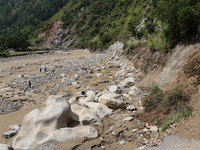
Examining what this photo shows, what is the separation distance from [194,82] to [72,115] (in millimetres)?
6229

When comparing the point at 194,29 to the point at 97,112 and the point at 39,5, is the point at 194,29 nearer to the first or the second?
the point at 97,112

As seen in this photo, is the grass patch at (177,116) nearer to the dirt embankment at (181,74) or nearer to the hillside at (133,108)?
the hillside at (133,108)

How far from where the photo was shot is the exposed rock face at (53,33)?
373 ft

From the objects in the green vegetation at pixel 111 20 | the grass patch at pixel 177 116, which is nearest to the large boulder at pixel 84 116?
the grass patch at pixel 177 116

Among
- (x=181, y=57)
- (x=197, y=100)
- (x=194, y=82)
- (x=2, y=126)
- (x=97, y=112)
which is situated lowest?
(x=2, y=126)

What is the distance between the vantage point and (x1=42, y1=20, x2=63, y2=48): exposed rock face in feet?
373

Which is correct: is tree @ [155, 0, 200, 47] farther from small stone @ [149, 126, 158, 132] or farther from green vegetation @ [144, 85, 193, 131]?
small stone @ [149, 126, 158, 132]

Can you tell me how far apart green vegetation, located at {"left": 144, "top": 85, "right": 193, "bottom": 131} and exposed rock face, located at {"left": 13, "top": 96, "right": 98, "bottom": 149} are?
295 cm

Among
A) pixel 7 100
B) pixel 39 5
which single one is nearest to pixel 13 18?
pixel 39 5

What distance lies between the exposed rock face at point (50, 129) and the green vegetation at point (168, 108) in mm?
2954

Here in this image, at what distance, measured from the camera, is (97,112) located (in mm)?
8867

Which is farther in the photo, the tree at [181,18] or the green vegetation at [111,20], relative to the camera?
the green vegetation at [111,20]

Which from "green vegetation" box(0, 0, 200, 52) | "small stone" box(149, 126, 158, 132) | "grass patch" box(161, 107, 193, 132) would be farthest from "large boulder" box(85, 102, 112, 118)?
"green vegetation" box(0, 0, 200, 52)

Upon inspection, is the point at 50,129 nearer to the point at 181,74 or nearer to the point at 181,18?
the point at 181,74
